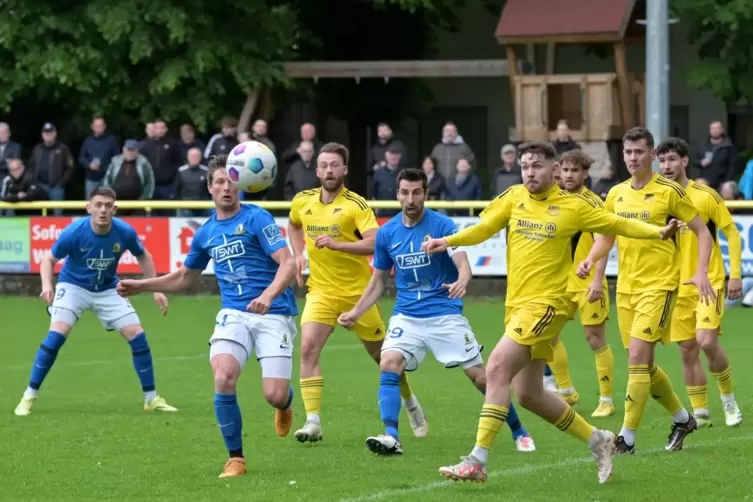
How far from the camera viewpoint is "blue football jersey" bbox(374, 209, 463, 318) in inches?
394

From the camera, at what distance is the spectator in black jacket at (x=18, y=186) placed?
22.3 metres

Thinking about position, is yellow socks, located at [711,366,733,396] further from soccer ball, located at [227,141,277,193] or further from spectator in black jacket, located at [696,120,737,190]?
spectator in black jacket, located at [696,120,737,190]

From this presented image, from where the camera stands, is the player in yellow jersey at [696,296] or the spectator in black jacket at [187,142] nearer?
the player in yellow jersey at [696,296]

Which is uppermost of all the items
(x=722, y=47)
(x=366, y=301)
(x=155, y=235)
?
(x=722, y=47)

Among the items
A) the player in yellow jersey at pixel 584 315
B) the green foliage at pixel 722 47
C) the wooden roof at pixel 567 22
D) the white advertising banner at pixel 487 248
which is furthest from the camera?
the wooden roof at pixel 567 22

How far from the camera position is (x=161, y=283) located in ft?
31.6

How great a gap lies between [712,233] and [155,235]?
40.6ft

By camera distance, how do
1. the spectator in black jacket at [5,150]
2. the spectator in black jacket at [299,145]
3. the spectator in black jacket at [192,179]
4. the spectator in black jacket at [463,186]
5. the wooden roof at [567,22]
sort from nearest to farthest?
1. the spectator in black jacket at [463,186]
2. the spectator in black jacket at [299,145]
3. the spectator in black jacket at [192,179]
4. the spectator in black jacket at [5,150]
5. the wooden roof at [567,22]

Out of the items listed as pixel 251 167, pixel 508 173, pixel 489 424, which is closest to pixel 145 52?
pixel 508 173

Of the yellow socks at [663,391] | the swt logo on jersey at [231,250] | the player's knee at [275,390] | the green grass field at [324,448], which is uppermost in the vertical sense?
the swt logo on jersey at [231,250]

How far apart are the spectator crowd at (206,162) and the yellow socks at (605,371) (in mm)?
8987

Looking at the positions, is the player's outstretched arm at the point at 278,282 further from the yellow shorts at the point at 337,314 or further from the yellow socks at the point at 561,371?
the yellow socks at the point at 561,371

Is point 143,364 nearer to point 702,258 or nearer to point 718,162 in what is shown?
point 702,258

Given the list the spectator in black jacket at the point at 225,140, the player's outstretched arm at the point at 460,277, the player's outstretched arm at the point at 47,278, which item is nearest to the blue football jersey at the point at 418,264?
the player's outstretched arm at the point at 460,277
